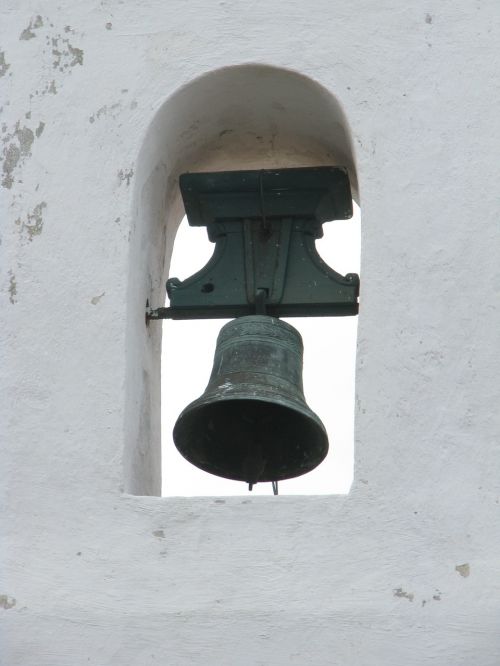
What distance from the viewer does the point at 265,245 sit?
7.11 m

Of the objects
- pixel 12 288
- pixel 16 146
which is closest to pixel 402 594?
pixel 12 288

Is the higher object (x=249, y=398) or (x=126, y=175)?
(x=126, y=175)

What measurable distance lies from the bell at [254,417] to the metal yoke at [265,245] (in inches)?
4.8

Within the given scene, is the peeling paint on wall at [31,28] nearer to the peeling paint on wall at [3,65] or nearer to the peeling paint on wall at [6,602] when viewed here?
the peeling paint on wall at [3,65]

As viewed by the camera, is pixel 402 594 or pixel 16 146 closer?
pixel 402 594

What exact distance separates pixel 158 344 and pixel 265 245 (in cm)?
44

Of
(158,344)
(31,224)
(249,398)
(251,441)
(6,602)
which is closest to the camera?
(6,602)

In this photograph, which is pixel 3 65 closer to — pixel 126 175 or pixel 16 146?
pixel 16 146

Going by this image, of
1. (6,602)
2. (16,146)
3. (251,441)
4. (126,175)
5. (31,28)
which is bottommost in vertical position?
(6,602)

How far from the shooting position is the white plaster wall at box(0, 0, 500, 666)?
6.06 meters

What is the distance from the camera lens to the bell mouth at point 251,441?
6.81 meters

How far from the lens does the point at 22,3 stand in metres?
7.19

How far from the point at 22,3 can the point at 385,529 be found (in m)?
2.09

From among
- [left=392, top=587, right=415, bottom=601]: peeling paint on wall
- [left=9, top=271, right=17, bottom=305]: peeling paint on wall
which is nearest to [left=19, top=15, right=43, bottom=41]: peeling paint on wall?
[left=9, top=271, right=17, bottom=305]: peeling paint on wall
